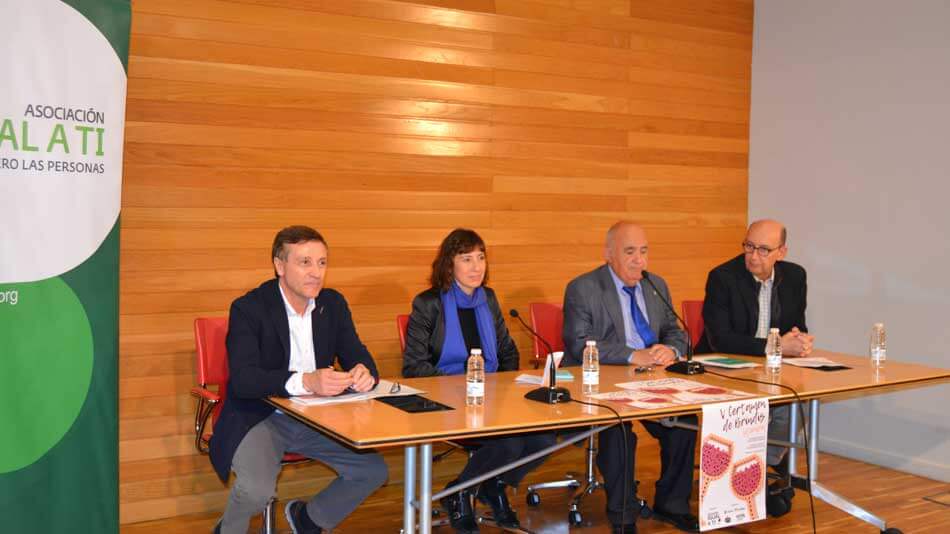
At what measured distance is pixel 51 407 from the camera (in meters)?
3.53

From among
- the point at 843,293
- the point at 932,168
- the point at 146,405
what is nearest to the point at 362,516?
the point at 146,405

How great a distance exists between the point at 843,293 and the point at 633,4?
2.18 m

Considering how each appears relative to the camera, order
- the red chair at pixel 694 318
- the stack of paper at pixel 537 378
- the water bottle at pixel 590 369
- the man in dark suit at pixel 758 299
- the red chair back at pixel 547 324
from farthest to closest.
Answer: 1. the red chair at pixel 694 318
2. the red chair back at pixel 547 324
3. the man in dark suit at pixel 758 299
4. the stack of paper at pixel 537 378
5. the water bottle at pixel 590 369

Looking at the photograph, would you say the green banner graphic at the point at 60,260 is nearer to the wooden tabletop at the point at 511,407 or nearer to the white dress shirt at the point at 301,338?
the white dress shirt at the point at 301,338

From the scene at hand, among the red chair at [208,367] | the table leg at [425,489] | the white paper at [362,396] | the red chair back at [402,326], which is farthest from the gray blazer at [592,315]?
the red chair at [208,367]

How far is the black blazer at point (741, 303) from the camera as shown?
4.88 metres

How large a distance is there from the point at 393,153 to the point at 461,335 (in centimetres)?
118

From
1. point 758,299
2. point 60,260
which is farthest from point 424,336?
point 758,299

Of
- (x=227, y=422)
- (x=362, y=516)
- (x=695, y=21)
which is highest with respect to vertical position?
(x=695, y=21)

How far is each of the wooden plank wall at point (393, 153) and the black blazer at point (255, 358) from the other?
992mm

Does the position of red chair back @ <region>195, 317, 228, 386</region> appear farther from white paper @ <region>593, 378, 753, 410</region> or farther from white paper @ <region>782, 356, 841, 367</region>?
white paper @ <region>782, 356, 841, 367</region>

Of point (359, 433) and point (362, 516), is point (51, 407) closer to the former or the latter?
point (359, 433)

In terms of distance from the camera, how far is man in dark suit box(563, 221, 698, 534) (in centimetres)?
438

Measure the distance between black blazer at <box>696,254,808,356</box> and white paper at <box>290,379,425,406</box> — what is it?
187cm
